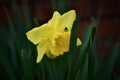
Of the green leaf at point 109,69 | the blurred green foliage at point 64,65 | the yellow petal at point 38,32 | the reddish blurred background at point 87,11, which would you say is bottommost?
the reddish blurred background at point 87,11

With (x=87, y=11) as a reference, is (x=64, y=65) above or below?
above

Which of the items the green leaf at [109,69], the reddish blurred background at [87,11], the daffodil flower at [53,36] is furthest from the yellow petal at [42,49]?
the reddish blurred background at [87,11]

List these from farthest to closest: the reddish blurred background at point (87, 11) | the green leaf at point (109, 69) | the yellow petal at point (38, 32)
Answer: the reddish blurred background at point (87, 11) → the green leaf at point (109, 69) → the yellow petal at point (38, 32)

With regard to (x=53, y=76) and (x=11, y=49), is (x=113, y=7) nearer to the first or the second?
(x=11, y=49)

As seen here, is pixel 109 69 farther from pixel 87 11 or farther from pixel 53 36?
pixel 87 11

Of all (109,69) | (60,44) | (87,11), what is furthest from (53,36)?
(87,11)

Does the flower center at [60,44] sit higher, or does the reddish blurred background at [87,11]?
the flower center at [60,44]

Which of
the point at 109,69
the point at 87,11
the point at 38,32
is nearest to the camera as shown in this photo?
the point at 38,32

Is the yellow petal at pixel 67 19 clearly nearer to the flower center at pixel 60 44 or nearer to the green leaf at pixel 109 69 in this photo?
the flower center at pixel 60 44

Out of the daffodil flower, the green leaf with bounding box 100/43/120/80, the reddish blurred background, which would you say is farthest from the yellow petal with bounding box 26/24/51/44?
the reddish blurred background
